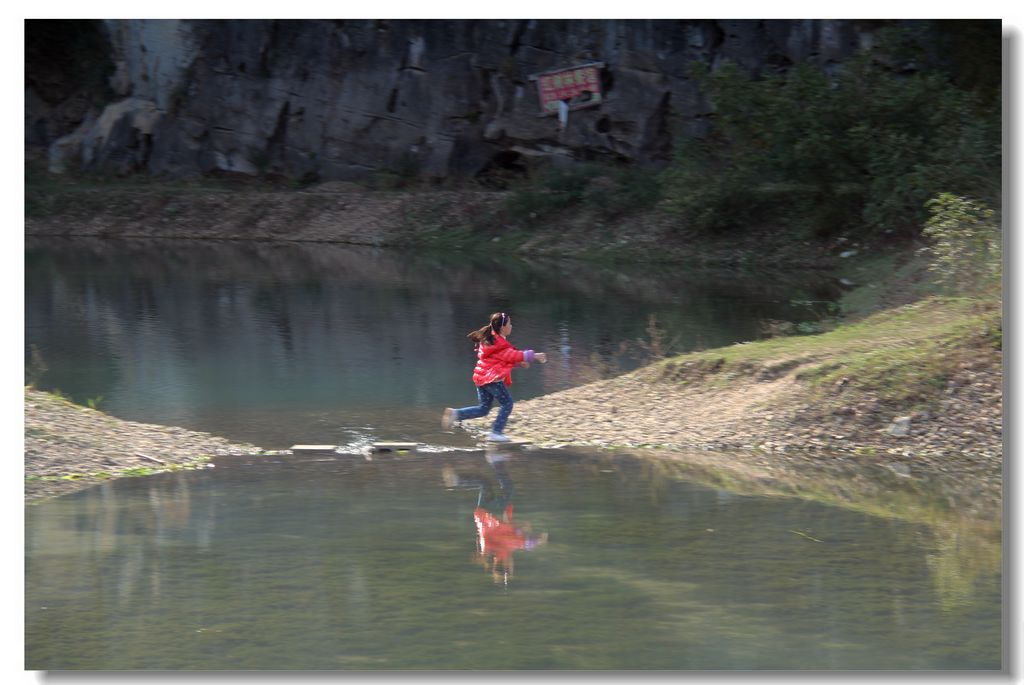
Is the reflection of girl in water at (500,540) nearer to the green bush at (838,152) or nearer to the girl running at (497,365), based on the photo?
the girl running at (497,365)

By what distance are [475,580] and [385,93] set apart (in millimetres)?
38298

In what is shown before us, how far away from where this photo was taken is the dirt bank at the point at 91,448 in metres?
11.0

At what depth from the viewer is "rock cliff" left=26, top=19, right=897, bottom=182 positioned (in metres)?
41.6

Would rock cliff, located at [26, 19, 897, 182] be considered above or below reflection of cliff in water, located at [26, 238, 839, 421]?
above

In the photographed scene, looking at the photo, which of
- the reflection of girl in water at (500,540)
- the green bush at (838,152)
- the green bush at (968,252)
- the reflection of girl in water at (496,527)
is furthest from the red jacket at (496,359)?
the green bush at (838,152)

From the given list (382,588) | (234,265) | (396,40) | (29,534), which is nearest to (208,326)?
(234,265)

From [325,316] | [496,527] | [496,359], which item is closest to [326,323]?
[325,316]

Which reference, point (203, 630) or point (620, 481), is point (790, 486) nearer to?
point (620, 481)

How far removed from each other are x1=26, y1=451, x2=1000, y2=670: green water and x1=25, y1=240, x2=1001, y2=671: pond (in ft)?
0.07

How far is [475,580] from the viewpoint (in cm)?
820

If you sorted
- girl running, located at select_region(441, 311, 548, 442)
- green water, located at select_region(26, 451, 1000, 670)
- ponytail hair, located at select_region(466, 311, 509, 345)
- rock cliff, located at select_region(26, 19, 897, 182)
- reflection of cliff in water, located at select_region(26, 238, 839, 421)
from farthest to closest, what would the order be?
rock cliff, located at select_region(26, 19, 897, 182)
reflection of cliff in water, located at select_region(26, 238, 839, 421)
girl running, located at select_region(441, 311, 548, 442)
ponytail hair, located at select_region(466, 311, 509, 345)
green water, located at select_region(26, 451, 1000, 670)

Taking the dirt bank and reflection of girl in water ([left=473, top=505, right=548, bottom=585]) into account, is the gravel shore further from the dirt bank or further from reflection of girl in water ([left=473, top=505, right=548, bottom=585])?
the dirt bank

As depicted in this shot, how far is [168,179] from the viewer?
46656 mm

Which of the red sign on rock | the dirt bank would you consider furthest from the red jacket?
the red sign on rock
